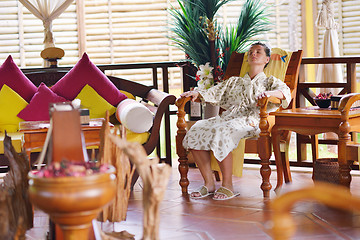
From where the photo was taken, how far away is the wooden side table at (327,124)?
359 centimetres

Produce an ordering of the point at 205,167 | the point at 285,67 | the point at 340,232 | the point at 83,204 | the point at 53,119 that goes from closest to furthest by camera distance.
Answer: the point at 83,204 → the point at 53,119 → the point at 340,232 → the point at 205,167 → the point at 285,67

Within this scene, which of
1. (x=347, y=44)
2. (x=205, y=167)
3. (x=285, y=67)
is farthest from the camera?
(x=347, y=44)

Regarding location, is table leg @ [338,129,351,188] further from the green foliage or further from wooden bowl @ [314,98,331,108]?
the green foliage

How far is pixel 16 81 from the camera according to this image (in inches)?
187

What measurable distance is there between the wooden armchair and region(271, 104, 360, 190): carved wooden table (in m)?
0.12

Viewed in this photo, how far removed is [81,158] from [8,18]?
254 inches

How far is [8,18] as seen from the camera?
325 inches

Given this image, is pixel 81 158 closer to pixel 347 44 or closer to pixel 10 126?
pixel 10 126

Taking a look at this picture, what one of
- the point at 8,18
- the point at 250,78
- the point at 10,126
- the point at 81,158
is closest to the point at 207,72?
the point at 250,78

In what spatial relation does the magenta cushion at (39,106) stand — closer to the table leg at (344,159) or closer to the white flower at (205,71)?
the white flower at (205,71)

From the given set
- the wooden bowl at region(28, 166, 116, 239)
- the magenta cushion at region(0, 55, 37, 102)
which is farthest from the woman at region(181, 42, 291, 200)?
the wooden bowl at region(28, 166, 116, 239)

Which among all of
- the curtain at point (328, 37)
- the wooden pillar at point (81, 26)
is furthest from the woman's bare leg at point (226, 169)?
the wooden pillar at point (81, 26)

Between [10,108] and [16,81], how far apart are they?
272 millimetres

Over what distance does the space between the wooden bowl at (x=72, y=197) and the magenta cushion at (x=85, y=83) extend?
8.60 ft
